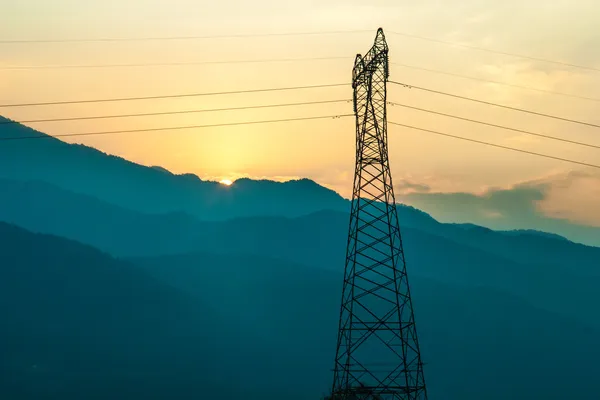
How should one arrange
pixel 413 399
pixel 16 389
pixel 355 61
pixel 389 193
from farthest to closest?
pixel 16 389 < pixel 355 61 < pixel 389 193 < pixel 413 399

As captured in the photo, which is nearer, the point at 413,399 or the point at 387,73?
the point at 413,399

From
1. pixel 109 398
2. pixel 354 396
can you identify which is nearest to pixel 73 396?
pixel 109 398

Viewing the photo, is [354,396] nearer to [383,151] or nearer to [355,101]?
[383,151]

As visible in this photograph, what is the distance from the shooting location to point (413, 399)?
4741 cm

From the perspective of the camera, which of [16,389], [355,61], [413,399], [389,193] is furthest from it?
[16,389]

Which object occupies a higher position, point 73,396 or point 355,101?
point 355,101

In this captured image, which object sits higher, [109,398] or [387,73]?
[387,73]

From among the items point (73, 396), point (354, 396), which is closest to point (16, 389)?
point (73, 396)

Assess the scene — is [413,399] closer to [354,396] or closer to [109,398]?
[354,396]

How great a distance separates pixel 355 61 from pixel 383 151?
7.67m

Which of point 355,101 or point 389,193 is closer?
point 389,193

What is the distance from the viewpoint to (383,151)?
51.4 m

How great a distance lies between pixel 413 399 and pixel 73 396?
551 feet

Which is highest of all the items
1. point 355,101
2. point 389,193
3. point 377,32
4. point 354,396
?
point 377,32
